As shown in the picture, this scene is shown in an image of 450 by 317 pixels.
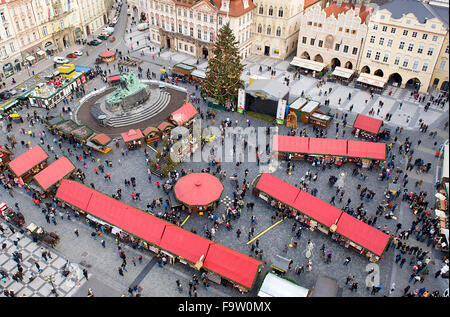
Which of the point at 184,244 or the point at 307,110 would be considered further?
the point at 307,110

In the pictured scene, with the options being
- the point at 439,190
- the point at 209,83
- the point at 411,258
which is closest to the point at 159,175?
the point at 209,83

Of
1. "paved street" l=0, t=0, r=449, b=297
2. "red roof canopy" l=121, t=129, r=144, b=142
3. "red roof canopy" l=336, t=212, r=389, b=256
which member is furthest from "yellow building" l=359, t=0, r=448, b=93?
"red roof canopy" l=121, t=129, r=144, b=142

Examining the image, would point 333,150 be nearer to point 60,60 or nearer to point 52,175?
point 52,175

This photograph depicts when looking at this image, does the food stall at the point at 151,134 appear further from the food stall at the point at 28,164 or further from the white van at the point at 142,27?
the white van at the point at 142,27

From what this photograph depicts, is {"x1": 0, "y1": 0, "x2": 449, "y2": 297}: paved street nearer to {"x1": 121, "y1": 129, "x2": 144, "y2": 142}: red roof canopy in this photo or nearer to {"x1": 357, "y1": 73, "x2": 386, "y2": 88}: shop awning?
{"x1": 121, "y1": 129, "x2": 144, "y2": 142}: red roof canopy

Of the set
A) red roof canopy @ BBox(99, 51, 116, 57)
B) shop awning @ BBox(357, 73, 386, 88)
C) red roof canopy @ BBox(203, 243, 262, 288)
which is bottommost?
red roof canopy @ BBox(203, 243, 262, 288)

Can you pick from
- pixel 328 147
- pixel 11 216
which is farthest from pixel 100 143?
pixel 328 147

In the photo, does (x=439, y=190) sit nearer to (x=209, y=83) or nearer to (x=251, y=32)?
(x=209, y=83)
